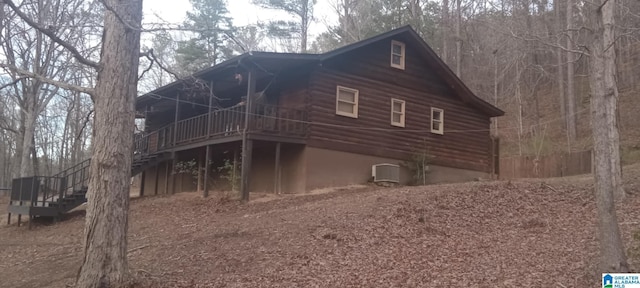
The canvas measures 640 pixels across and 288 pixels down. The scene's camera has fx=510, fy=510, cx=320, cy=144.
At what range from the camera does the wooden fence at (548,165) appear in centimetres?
2338

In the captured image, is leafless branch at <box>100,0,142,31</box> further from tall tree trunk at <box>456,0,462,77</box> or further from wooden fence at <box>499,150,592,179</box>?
tall tree trunk at <box>456,0,462,77</box>

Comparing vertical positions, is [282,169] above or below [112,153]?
above

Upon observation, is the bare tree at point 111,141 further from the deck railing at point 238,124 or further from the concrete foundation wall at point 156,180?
the concrete foundation wall at point 156,180

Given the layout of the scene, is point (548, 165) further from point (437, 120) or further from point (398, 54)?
point (398, 54)

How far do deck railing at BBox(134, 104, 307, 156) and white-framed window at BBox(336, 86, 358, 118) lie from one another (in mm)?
1701

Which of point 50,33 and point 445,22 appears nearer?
point 50,33

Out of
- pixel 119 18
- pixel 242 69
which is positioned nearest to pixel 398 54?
pixel 242 69

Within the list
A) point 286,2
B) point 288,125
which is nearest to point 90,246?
point 288,125

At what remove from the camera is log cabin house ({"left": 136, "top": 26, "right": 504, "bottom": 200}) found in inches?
674

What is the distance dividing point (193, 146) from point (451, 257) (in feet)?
41.4

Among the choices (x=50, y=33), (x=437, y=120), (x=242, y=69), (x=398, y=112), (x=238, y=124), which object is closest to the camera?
(x=50, y=33)

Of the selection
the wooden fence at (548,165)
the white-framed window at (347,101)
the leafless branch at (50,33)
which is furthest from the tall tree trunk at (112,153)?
the wooden fence at (548,165)

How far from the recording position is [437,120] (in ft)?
71.1

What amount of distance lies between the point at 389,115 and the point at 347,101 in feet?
6.67
